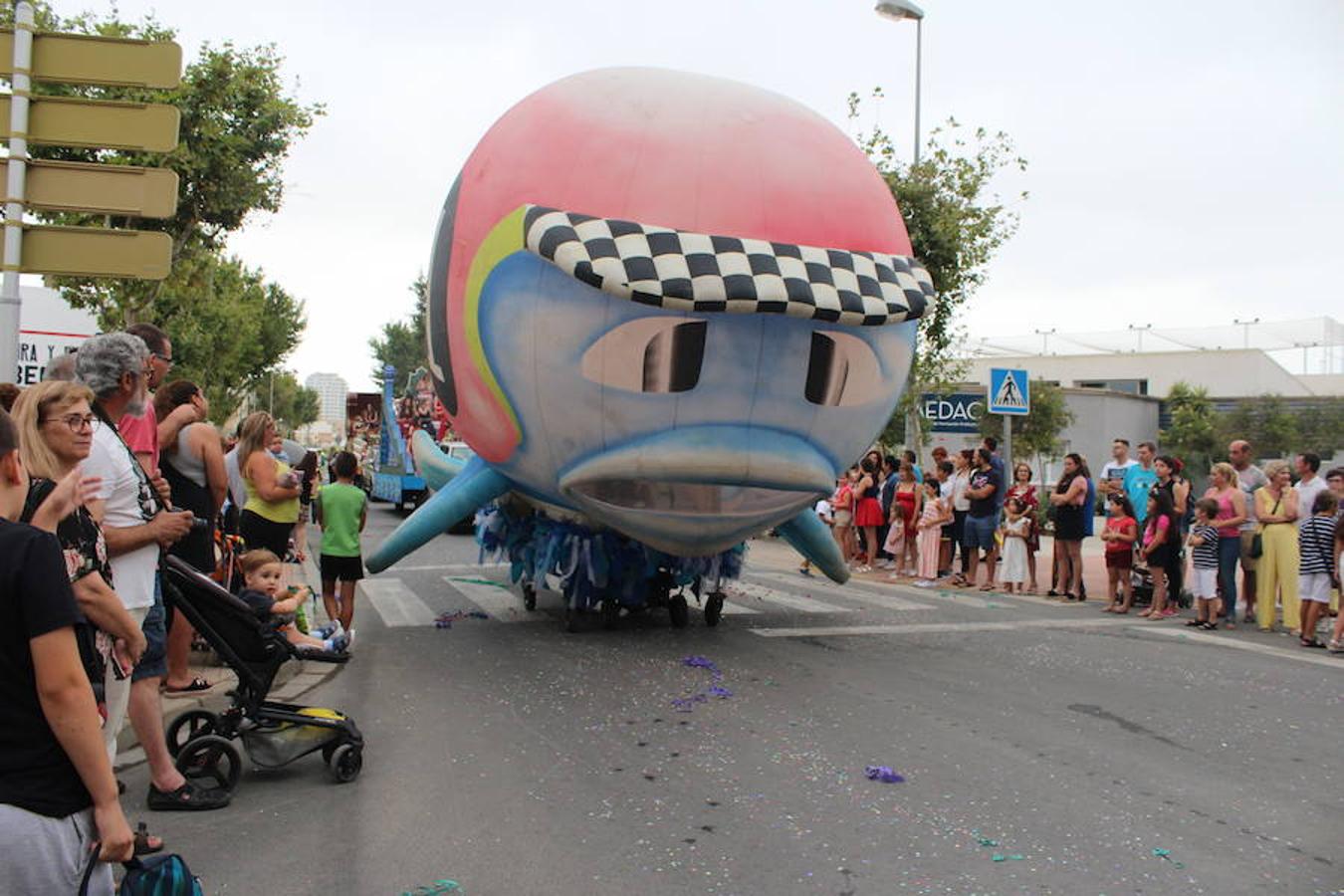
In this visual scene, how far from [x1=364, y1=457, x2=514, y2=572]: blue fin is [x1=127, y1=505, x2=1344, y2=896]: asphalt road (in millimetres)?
855

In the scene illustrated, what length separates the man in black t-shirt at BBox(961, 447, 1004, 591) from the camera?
465 inches

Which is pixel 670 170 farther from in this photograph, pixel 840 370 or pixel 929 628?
pixel 929 628

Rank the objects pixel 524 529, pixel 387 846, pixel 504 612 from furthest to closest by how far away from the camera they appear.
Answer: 1. pixel 504 612
2. pixel 524 529
3. pixel 387 846

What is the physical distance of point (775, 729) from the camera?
5.60 metres

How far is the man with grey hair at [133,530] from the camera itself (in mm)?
3840

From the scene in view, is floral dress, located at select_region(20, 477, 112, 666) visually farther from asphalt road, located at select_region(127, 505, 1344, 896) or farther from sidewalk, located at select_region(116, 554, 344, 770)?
sidewalk, located at select_region(116, 554, 344, 770)

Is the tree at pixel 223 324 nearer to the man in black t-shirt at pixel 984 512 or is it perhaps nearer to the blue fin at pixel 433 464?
the blue fin at pixel 433 464

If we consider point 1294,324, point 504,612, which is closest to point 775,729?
point 504,612

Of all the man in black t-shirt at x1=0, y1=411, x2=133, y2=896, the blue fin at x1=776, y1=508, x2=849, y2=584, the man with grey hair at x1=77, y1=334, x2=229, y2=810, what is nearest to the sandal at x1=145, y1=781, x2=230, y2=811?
the man with grey hair at x1=77, y1=334, x2=229, y2=810

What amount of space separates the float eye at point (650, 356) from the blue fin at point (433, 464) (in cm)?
348

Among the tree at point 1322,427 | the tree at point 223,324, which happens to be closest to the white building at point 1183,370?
the tree at point 1322,427

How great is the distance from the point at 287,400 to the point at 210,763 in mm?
85040

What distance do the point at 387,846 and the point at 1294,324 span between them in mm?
80730

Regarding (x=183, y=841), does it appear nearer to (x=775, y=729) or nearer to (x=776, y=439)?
(x=775, y=729)
